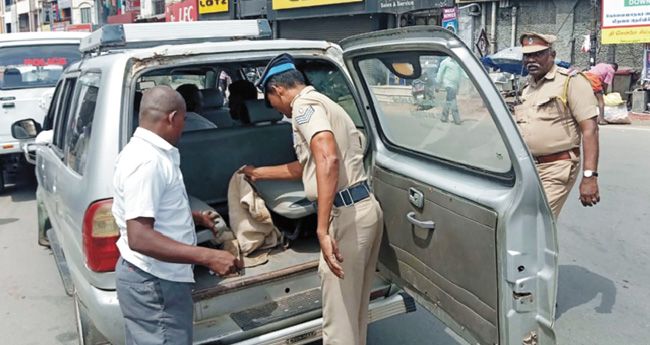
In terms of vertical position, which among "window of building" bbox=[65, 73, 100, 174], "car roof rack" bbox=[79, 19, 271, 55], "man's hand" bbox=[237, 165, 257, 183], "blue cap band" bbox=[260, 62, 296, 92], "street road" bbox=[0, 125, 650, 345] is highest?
"car roof rack" bbox=[79, 19, 271, 55]

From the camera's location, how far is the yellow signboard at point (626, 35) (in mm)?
13828

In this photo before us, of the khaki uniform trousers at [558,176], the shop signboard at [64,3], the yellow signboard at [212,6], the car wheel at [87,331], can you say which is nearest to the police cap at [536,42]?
the khaki uniform trousers at [558,176]

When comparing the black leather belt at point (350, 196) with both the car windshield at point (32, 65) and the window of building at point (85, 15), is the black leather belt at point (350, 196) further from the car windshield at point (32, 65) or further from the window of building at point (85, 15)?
the window of building at point (85, 15)

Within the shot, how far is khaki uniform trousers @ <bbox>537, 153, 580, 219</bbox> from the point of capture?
12.6 ft

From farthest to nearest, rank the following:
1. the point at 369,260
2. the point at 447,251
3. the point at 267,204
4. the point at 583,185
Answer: the point at 583,185 < the point at 267,204 < the point at 369,260 < the point at 447,251

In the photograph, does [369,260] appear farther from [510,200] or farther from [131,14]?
[131,14]

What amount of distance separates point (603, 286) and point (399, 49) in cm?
289

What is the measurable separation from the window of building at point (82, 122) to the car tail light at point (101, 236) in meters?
0.32

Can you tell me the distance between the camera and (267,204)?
3.40 metres

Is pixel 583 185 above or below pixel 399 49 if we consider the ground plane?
below

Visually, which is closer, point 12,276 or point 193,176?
point 193,176

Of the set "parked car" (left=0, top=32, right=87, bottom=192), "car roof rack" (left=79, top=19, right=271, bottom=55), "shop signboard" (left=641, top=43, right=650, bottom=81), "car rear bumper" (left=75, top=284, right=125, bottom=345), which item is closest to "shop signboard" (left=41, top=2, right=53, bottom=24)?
"parked car" (left=0, top=32, right=87, bottom=192)

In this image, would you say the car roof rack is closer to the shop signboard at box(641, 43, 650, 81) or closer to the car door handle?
the car door handle

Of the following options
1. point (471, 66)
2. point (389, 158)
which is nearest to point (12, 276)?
point (389, 158)
